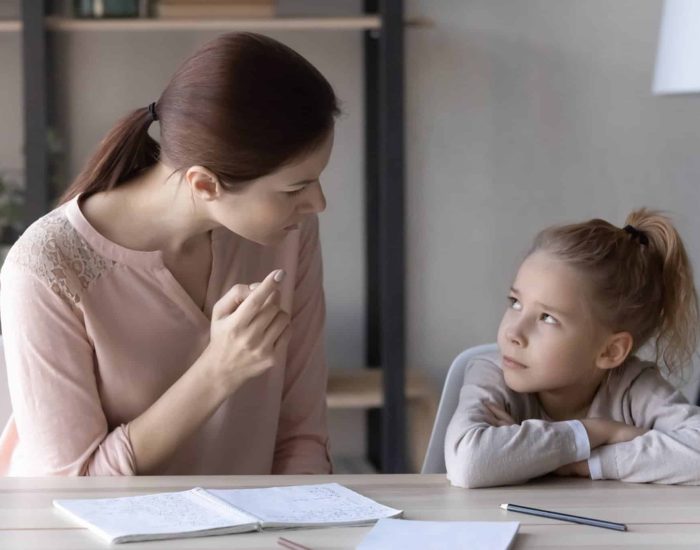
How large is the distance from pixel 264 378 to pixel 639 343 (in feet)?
1.70

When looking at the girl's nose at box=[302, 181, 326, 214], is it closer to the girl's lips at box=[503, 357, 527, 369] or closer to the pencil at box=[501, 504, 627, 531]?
the girl's lips at box=[503, 357, 527, 369]

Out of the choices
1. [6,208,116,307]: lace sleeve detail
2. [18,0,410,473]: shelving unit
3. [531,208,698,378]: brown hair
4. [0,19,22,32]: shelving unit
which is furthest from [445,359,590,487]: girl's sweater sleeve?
[0,19,22,32]: shelving unit

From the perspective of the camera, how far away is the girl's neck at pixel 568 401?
1.51 metres

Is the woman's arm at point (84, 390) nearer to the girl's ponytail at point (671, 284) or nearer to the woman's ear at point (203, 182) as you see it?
the woman's ear at point (203, 182)

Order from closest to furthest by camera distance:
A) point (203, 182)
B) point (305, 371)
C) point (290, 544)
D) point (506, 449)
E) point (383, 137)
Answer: point (290, 544) < point (506, 449) < point (203, 182) < point (305, 371) < point (383, 137)

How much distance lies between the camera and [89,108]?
9.62 feet

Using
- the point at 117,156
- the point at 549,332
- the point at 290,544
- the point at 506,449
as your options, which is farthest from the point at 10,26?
the point at 290,544

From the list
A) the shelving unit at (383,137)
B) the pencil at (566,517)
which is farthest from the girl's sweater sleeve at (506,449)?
the shelving unit at (383,137)

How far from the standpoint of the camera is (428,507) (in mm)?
1169

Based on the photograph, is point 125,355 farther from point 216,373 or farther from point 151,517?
point 151,517

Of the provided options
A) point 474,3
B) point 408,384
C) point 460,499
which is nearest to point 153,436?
point 460,499

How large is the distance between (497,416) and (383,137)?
133 cm

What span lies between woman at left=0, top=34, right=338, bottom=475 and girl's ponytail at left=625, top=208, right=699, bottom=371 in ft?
1.49

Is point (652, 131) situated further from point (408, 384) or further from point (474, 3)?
point (408, 384)
